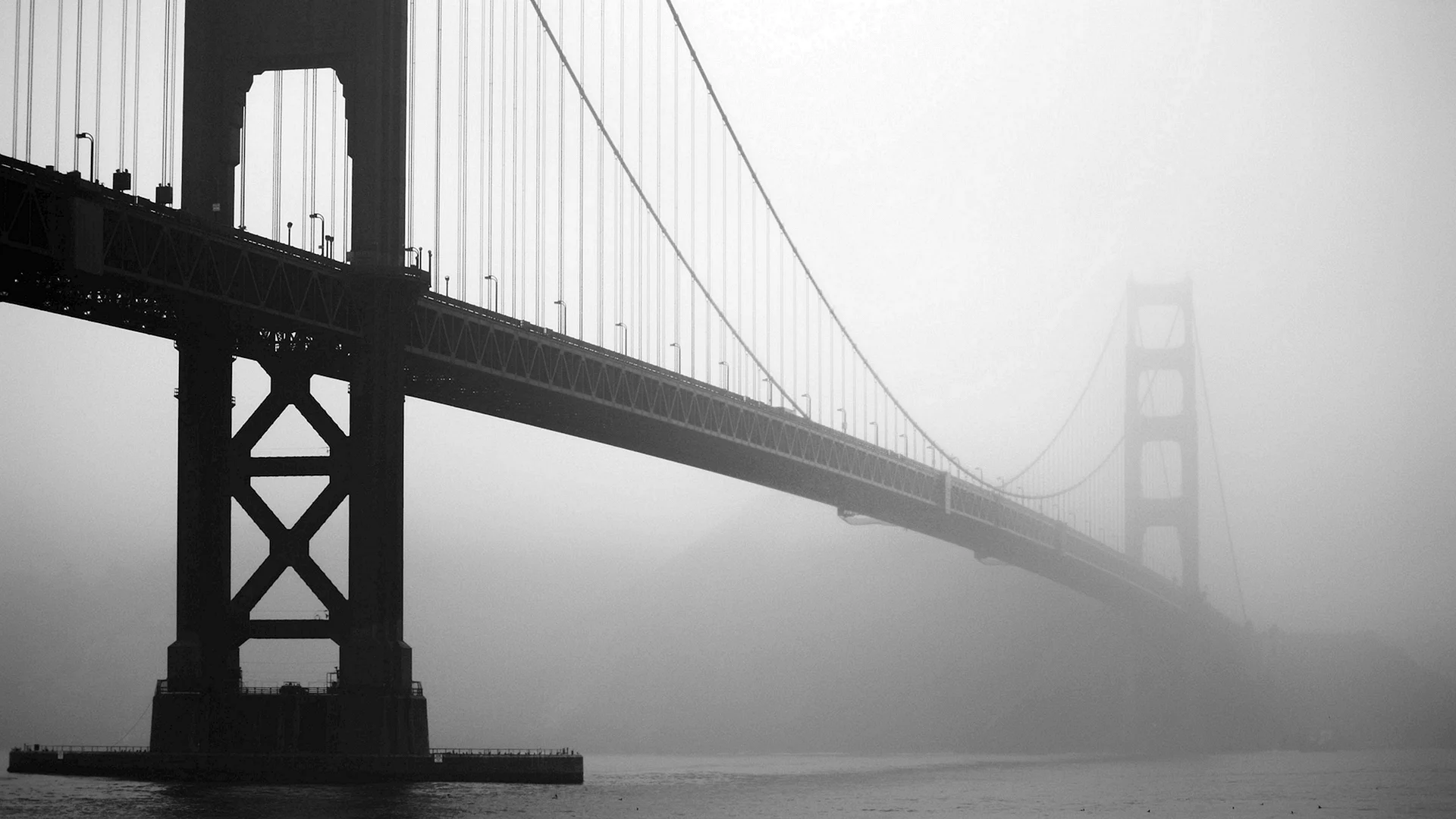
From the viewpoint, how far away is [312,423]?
143 ft

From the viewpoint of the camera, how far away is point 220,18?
4428 centimetres

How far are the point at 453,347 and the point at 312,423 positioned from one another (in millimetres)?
4106

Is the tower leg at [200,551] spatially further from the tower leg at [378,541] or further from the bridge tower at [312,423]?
the tower leg at [378,541]

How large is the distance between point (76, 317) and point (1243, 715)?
75.0 metres

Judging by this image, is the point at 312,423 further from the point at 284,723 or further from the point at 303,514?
the point at 284,723

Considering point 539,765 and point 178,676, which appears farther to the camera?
point 539,765

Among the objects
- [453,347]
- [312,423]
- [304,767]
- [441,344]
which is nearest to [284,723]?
[304,767]

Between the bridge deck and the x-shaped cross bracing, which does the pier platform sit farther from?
the bridge deck

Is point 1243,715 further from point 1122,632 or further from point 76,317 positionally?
point 76,317

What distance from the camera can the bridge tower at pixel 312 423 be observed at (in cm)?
4150

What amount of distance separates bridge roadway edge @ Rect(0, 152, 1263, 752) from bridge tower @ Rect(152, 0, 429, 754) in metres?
0.70

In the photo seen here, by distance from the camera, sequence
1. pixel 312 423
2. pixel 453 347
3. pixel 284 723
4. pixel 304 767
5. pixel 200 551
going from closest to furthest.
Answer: pixel 304 767
pixel 284 723
pixel 200 551
pixel 312 423
pixel 453 347

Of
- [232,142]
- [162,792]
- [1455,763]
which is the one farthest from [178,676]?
[1455,763]

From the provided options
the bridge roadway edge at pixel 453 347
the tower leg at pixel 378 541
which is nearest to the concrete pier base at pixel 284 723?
the tower leg at pixel 378 541
